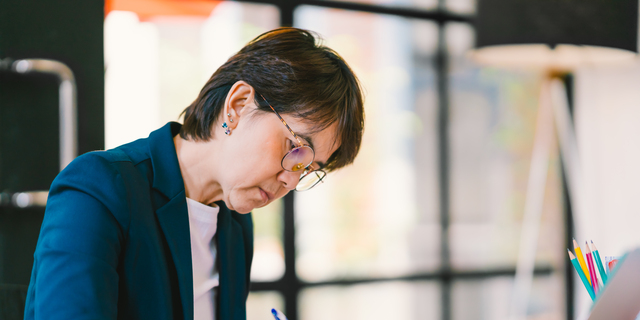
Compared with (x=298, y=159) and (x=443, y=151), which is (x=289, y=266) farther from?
(x=298, y=159)

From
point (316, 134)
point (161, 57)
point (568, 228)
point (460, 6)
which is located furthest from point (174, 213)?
point (568, 228)

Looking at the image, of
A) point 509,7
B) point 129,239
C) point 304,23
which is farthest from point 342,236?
point 129,239

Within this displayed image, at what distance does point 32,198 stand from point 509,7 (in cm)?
189

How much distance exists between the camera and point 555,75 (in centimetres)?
304

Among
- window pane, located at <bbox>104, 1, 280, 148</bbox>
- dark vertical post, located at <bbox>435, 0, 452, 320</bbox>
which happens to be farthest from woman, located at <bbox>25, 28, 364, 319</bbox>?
dark vertical post, located at <bbox>435, 0, 452, 320</bbox>

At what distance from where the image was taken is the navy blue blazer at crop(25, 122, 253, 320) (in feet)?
2.48

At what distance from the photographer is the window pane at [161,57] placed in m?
2.53

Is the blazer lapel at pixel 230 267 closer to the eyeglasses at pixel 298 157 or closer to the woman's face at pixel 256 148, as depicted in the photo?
the woman's face at pixel 256 148

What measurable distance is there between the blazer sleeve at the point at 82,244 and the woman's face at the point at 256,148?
0.79ft

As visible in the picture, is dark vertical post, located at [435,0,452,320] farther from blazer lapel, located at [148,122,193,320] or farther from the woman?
blazer lapel, located at [148,122,193,320]

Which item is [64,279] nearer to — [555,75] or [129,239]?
[129,239]

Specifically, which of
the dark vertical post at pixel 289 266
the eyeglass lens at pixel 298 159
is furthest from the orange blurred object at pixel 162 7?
the eyeglass lens at pixel 298 159

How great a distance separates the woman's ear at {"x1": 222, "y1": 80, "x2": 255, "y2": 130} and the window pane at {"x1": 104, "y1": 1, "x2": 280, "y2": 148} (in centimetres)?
169

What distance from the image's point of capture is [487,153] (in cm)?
340
